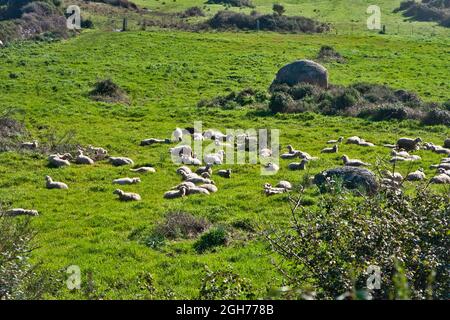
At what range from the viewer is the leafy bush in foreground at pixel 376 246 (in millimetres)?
Answer: 7781

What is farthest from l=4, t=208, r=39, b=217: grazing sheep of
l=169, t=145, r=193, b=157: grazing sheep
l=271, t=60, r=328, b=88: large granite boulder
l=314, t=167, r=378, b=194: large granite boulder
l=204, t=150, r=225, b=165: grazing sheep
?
l=271, t=60, r=328, b=88: large granite boulder

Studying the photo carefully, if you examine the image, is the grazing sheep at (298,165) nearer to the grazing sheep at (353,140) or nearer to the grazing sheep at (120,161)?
the grazing sheep at (353,140)

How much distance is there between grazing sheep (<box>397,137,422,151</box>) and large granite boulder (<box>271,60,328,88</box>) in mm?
10371

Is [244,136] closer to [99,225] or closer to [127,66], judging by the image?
[99,225]

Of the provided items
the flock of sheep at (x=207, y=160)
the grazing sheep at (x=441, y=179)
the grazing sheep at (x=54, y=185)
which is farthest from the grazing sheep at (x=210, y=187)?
the grazing sheep at (x=441, y=179)

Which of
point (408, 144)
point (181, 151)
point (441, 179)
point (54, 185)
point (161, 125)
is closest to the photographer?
point (441, 179)

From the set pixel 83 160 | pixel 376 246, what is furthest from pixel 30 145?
pixel 376 246

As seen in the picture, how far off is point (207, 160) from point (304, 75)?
13.6 meters

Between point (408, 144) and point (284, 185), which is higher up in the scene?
point (408, 144)

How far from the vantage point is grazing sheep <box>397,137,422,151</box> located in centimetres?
2288

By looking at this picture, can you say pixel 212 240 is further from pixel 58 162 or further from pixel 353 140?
pixel 353 140

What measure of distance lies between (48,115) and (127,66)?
39.5 ft

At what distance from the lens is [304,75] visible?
108 feet

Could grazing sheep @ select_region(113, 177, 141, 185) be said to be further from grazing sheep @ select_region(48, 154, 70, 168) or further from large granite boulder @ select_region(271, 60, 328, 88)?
large granite boulder @ select_region(271, 60, 328, 88)
